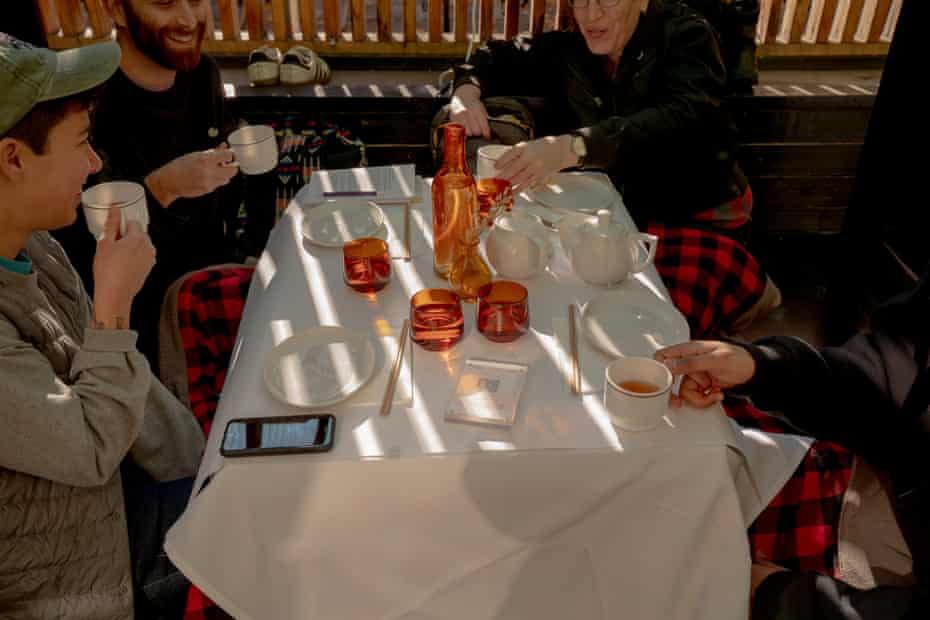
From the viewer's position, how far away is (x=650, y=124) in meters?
2.05

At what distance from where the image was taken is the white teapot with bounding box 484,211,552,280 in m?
1.41

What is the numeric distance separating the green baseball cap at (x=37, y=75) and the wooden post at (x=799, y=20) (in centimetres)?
364

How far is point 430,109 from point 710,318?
74.1 inches

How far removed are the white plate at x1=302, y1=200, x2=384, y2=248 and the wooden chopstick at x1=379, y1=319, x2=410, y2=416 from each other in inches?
14.7

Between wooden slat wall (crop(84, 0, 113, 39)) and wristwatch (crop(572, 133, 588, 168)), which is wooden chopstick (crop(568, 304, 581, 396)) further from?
wooden slat wall (crop(84, 0, 113, 39))

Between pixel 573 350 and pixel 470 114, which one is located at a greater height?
pixel 470 114

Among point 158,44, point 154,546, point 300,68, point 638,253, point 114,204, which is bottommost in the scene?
point 154,546

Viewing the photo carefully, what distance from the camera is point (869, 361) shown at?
143 cm

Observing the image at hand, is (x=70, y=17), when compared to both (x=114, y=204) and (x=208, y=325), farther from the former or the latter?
(x=114, y=204)

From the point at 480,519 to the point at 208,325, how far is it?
0.92 metres

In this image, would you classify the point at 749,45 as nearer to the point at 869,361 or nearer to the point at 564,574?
the point at 869,361

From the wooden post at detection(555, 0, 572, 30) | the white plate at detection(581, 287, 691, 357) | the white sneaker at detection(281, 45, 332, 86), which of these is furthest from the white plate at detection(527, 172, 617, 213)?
the wooden post at detection(555, 0, 572, 30)

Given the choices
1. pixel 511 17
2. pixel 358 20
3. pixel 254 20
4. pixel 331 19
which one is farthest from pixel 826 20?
pixel 254 20

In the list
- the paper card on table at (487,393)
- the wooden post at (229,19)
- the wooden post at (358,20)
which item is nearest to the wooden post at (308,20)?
the wooden post at (358,20)
